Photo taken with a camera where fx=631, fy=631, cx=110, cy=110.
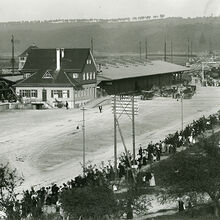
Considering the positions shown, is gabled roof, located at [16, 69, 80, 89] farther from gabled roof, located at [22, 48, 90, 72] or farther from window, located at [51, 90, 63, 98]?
gabled roof, located at [22, 48, 90, 72]

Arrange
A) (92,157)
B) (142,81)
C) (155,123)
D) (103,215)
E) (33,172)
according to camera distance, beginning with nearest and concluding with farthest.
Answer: (103,215) < (33,172) < (92,157) < (155,123) < (142,81)

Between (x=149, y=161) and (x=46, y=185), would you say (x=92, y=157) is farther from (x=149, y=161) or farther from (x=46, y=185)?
(x=46, y=185)

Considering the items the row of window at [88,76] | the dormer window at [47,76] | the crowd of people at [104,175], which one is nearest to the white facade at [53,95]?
the dormer window at [47,76]

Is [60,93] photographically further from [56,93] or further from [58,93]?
[56,93]

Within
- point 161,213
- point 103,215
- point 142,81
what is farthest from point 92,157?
point 142,81

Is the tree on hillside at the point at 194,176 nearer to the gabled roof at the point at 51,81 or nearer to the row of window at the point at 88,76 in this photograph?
the gabled roof at the point at 51,81

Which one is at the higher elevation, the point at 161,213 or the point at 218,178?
the point at 218,178

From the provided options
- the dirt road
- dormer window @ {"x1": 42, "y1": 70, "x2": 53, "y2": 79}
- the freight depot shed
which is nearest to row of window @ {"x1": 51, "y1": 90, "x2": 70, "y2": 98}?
dormer window @ {"x1": 42, "y1": 70, "x2": 53, "y2": 79}
